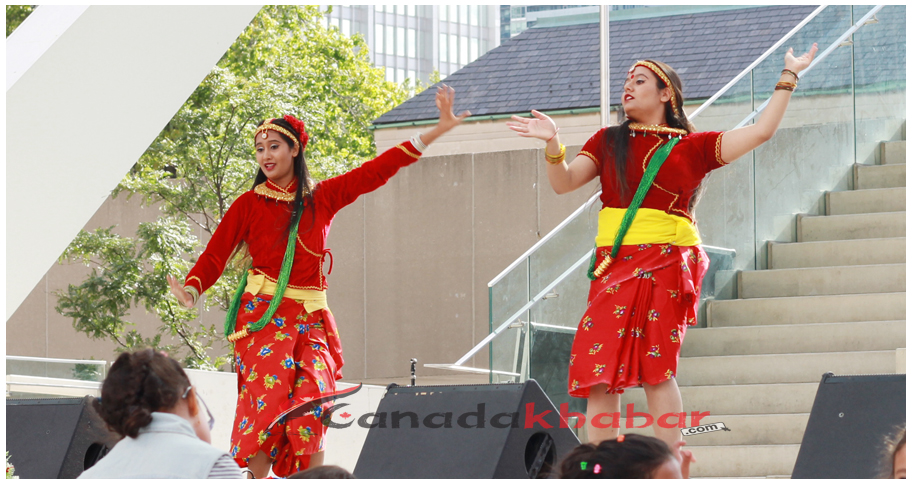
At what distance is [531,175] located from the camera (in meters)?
13.8

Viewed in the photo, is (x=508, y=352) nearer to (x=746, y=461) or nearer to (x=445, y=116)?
(x=746, y=461)

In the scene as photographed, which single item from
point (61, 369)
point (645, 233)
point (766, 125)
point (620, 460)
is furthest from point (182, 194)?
point (620, 460)

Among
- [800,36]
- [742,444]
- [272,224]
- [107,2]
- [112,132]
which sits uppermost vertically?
[800,36]

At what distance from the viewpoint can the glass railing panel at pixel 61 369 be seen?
398 inches

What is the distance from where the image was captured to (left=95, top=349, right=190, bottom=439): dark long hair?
2779mm

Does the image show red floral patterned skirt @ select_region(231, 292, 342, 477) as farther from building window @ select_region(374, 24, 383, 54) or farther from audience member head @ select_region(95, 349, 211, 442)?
building window @ select_region(374, 24, 383, 54)

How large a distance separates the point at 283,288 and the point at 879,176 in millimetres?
4660

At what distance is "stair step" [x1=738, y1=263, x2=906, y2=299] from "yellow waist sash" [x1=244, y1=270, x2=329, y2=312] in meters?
3.38

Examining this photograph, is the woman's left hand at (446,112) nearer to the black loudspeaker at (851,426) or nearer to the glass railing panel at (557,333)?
the black loudspeaker at (851,426)

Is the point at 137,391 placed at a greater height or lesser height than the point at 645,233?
lesser

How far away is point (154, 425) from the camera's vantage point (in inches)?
109

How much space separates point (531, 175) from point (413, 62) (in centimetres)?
6811

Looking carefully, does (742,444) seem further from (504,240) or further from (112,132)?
(504,240)

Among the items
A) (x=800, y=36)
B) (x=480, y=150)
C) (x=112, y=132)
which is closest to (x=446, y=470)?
(x=112, y=132)
